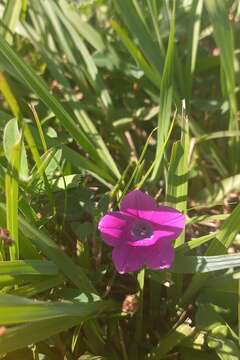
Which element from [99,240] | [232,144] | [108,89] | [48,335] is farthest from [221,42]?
[48,335]

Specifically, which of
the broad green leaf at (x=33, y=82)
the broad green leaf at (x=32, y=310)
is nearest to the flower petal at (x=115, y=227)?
the broad green leaf at (x=32, y=310)

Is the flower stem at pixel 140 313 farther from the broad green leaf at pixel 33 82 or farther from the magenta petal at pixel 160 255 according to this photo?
the broad green leaf at pixel 33 82

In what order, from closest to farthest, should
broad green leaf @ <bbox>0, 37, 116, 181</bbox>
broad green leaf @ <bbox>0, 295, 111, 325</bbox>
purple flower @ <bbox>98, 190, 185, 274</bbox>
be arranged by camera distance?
broad green leaf @ <bbox>0, 295, 111, 325</bbox> → purple flower @ <bbox>98, 190, 185, 274</bbox> → broad green leaf @ <bbox>0, 37, 116, 181</bbox>

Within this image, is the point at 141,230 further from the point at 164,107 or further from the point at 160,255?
the point at 164,107

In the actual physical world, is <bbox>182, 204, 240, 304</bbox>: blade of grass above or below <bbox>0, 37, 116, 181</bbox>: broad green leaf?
below

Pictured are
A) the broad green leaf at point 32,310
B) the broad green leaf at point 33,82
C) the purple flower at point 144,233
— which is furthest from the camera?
the broad green leaf at point 33,82

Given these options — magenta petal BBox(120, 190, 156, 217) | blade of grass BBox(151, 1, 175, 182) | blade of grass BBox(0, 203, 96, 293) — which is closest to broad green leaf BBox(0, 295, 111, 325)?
blade of grass BBox(0, 203, 96, 293)

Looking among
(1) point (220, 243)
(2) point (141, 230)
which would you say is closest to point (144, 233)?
(2) point (141, 230)

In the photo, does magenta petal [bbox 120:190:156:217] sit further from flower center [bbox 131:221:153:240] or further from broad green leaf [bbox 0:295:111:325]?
broad green leaf [bbox 0:295:111:325]
